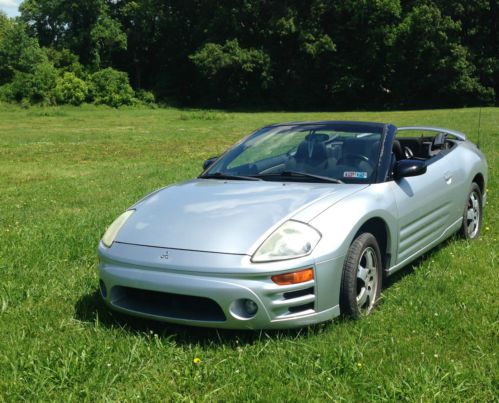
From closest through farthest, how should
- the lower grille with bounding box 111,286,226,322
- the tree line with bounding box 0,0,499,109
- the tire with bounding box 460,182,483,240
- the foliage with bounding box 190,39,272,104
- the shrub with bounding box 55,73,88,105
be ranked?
the lower grille with bounding box 111,286,226,322
the tire with bounding box 460,182,483,240
the shrub with bounding box 55,73,88,105
the tree line with bounding box 0,0,499,109
the foliage with bounding box 190,39,272,104

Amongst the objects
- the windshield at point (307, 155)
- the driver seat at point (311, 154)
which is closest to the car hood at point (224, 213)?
the windshield at point (307, 155)

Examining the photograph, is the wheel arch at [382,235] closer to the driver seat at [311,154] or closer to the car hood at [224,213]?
the car hood at [224,213]

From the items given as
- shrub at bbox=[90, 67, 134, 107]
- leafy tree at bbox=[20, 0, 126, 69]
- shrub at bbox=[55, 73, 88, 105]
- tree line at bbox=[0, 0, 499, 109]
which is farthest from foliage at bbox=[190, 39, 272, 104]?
shrub at bbox=[55, 73, 88, 105]

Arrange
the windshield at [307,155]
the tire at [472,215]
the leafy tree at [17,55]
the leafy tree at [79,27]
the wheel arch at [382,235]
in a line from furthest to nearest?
1. the leafy tree at [79,27]
2. the leafy tree at [17,55]
3. the tire at [472,215]
4. the windshield at [307,155]
5. the wheel arch at [382,235]

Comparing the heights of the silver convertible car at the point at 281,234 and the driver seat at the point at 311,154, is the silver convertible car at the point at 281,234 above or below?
below

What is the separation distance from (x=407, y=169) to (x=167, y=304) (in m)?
→ 1.97

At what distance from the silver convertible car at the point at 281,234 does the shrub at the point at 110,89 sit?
42048mm

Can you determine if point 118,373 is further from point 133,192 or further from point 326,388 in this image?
point 133,192

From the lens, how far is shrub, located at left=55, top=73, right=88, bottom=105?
43.3 m

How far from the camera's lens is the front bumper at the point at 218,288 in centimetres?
320

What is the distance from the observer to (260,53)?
46625 mm

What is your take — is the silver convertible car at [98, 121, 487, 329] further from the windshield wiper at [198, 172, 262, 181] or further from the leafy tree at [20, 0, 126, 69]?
the leafy tree at [20, 0, 126, 69]

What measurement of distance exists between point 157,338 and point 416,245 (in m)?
2.14

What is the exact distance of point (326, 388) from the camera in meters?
2.87
